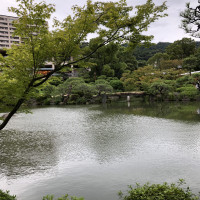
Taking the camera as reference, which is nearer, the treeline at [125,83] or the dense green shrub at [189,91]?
the dense green shrub at [189,91]

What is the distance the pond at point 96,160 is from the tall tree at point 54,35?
2578 millimetres

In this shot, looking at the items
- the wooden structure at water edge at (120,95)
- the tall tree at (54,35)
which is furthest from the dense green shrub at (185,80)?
the tall tree at (54,35)

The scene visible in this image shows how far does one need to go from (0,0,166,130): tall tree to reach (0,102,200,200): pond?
8.46 ft

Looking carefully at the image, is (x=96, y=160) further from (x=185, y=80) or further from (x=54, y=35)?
(x=185, y=80)

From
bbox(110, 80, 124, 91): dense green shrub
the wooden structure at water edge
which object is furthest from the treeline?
the wooden structure at water edge

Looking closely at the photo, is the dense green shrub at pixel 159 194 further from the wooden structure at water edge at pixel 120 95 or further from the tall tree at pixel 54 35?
the wooden structure at water edge at pixel 120 95

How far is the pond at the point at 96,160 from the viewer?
604cm

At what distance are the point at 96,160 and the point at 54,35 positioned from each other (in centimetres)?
503

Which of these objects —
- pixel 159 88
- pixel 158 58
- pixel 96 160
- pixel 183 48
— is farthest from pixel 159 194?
pixel 183 48

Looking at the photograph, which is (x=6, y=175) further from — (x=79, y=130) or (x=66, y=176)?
(x=79, y=130)

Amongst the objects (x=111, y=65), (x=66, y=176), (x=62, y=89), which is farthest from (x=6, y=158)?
(x=111, y=65)

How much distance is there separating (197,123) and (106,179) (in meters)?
10.3

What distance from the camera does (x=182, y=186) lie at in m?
5.68

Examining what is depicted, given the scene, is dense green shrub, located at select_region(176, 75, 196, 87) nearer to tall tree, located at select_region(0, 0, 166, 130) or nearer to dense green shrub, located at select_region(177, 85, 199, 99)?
dense green shrub, located at select_region(177, 85, 199, 99)
